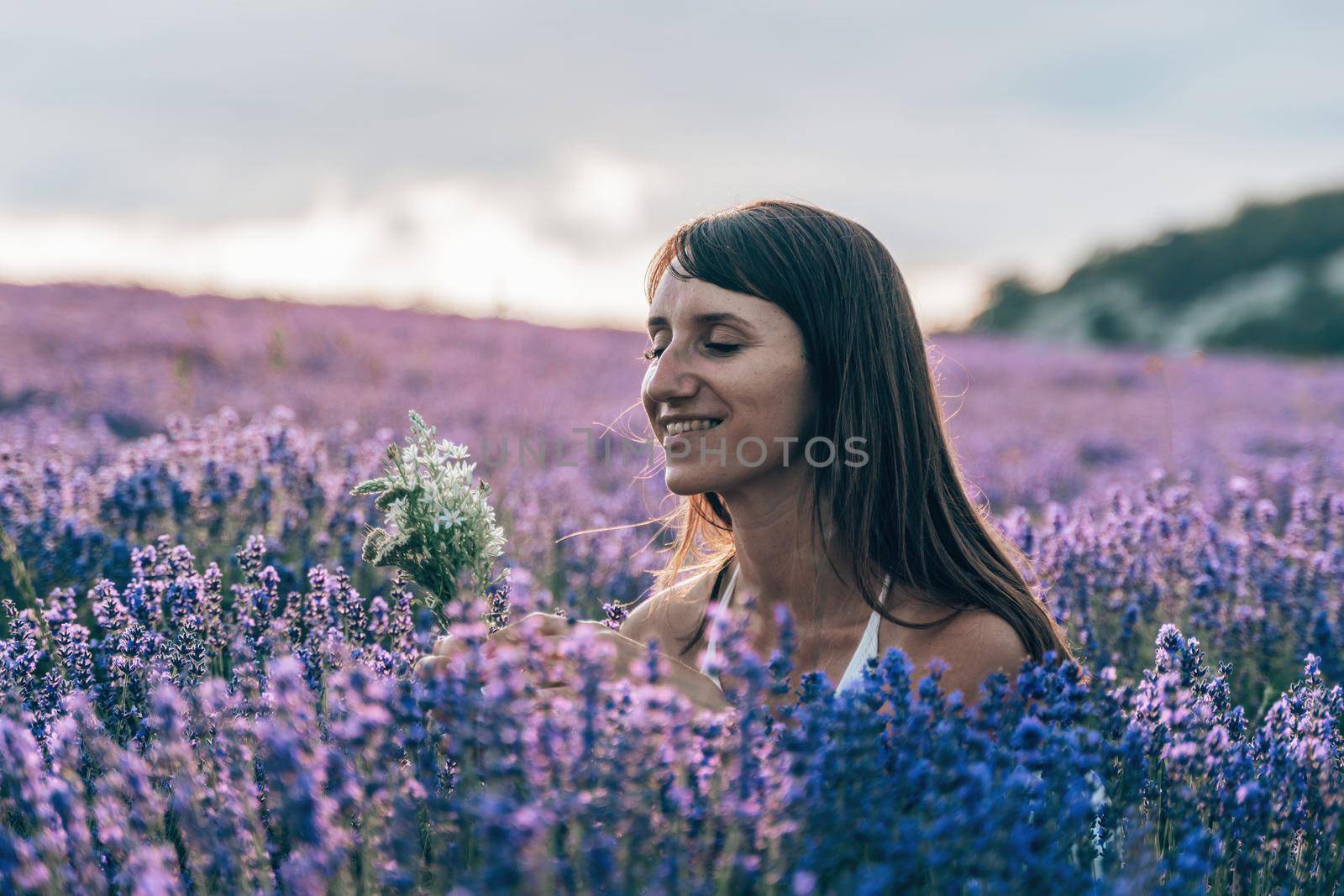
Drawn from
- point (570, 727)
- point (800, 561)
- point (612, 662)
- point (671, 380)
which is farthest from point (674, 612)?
point (570, 727)

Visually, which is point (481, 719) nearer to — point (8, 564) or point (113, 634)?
point (113, 634)

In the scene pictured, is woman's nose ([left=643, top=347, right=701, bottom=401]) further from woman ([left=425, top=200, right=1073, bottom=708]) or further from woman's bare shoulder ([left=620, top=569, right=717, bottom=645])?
woman's bare shoulder ([left=620, top=569, right=717, bottom=645])

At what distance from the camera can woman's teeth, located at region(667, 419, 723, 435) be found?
2.36 meters

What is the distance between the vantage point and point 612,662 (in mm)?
1741

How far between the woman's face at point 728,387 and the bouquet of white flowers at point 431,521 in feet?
1.85

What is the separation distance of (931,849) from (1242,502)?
3593 millimetres

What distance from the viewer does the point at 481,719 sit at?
1.34 m

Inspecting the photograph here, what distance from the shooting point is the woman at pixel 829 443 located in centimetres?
234

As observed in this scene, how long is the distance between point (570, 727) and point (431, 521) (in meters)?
0.64

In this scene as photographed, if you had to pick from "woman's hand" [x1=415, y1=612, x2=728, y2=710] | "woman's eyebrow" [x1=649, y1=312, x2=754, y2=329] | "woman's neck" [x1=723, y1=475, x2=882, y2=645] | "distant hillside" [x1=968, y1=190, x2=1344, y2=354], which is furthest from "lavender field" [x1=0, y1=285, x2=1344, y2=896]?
"distant hillside" [x1=968, y1=190, x2=1344, y2=354]

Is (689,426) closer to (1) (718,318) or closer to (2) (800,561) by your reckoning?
(1) (718,318)

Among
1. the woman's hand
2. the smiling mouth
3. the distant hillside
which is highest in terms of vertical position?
the distant hillside

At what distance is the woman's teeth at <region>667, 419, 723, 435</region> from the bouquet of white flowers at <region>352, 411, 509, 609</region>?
60cm

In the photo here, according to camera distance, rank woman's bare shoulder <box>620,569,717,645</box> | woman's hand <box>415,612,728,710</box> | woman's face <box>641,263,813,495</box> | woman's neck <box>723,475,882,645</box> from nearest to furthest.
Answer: woman's hand <box>415,612,728,710</box>, woman's face <box>641,263,813,495</box>, woman's neck <box>723,475,882,645</box>, woman's bare shoulder <box>620,569,717,645</box>
